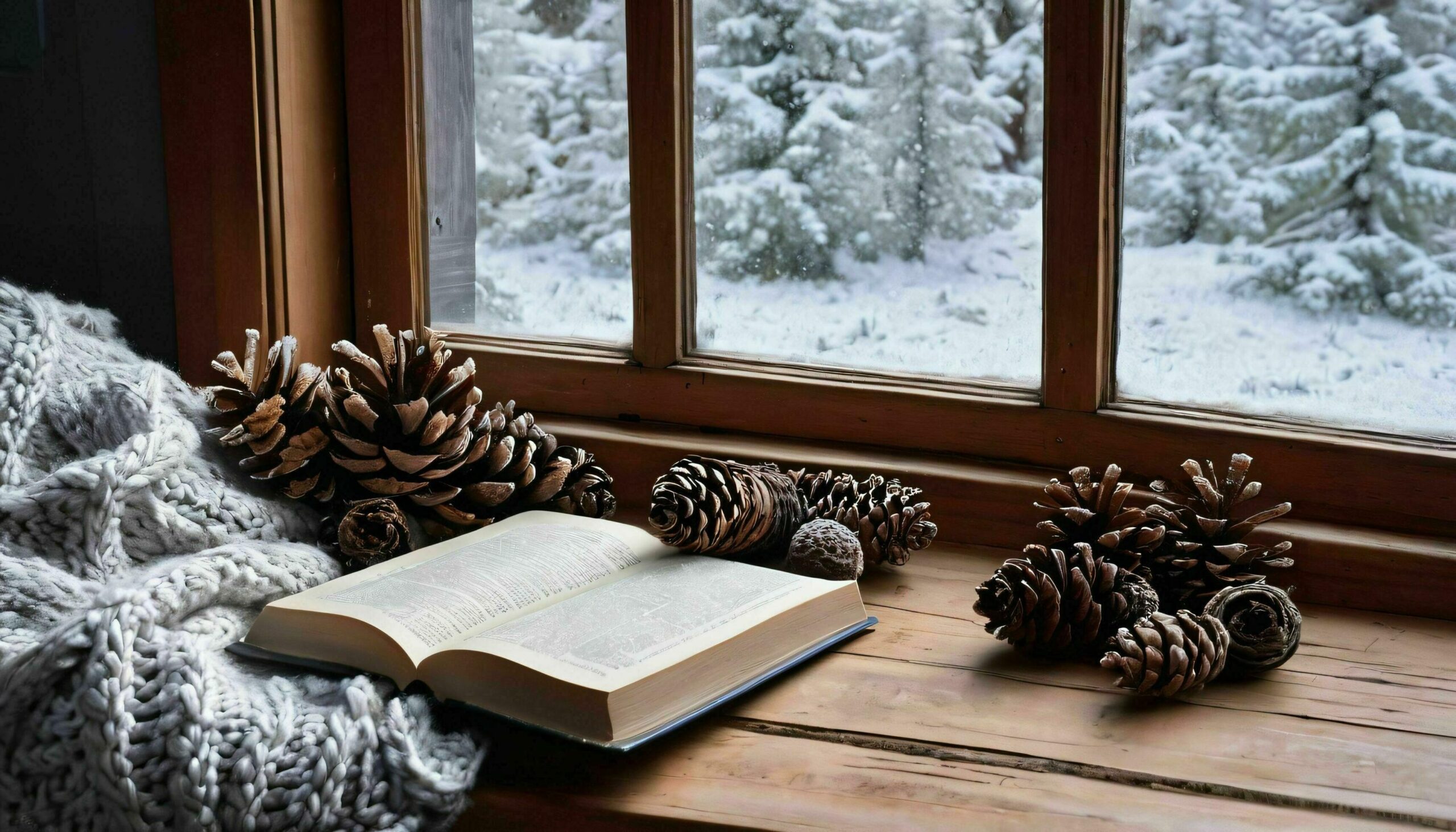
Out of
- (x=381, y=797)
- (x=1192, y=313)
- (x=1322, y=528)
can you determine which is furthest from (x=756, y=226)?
(x=381, y=797)

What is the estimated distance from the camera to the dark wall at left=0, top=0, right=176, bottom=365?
1.29 m

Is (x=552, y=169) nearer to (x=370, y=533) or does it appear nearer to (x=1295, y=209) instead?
(x=370, y=533)

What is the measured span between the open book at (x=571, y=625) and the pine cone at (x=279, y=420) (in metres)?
0.13

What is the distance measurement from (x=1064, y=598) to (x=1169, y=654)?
95mm

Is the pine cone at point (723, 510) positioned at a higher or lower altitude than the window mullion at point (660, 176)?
lower

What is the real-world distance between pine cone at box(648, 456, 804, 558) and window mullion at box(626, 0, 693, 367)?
29cm

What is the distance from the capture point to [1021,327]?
1186mm

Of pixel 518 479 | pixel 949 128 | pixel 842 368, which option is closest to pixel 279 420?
pixel 518 479

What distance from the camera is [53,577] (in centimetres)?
85

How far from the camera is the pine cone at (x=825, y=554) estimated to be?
40.3 inches

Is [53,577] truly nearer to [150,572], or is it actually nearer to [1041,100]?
[150,572]

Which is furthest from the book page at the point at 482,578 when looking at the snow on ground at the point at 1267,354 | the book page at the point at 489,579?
the snow on ground at the point at 1267,354

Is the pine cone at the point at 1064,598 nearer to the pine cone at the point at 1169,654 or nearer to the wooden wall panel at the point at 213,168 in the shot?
the pine cone at the point at 1169,654

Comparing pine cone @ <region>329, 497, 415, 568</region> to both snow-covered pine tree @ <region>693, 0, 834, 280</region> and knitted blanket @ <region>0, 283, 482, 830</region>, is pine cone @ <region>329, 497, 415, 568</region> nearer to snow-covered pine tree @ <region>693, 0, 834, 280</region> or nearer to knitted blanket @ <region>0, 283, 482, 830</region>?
knitted blanket @ <region>0, 283, 482, 830</region>
